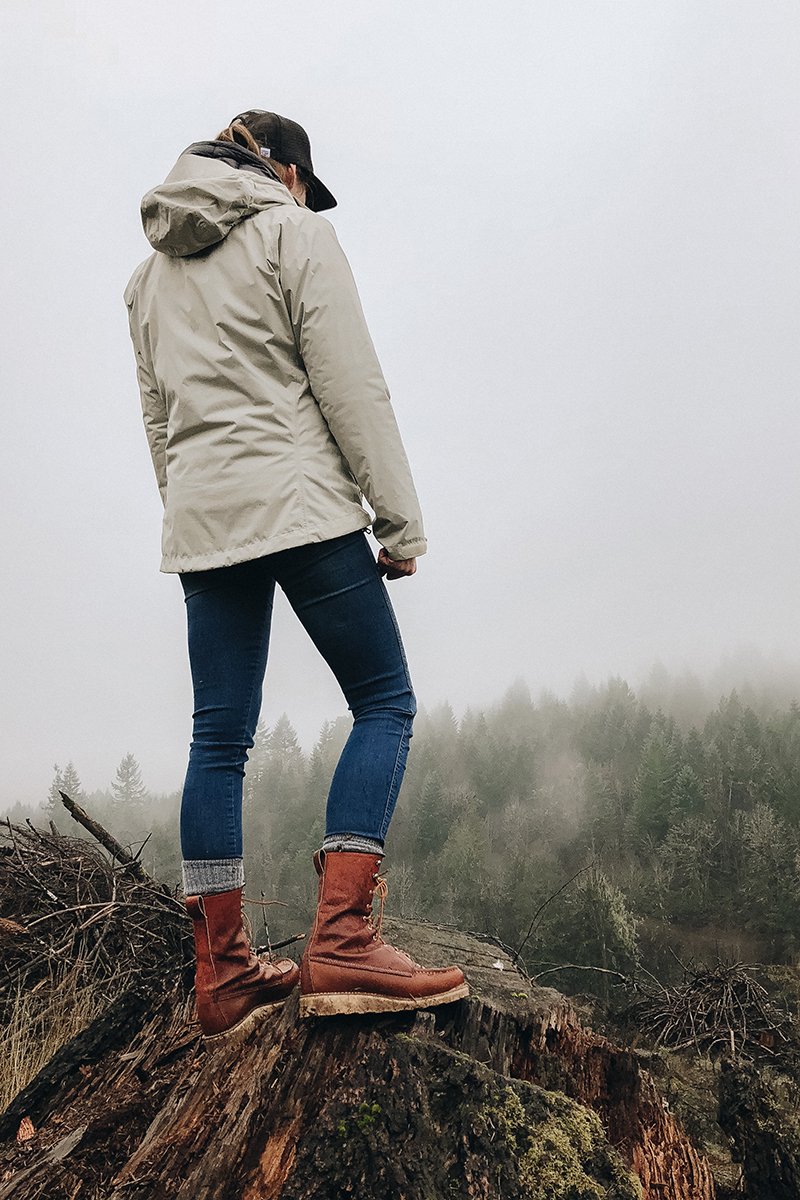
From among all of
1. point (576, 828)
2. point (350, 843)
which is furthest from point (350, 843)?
point (576, 828)

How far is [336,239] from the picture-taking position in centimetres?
200

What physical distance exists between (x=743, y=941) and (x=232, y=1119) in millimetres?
2986

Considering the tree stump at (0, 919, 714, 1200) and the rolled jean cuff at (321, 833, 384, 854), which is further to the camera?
the rolled jean cuff at (321, 833, 384, 854)

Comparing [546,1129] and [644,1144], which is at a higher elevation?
[546,1129]

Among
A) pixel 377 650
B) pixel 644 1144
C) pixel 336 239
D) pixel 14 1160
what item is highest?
pixel 336 239

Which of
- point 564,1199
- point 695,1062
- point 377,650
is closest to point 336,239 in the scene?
point 377,650

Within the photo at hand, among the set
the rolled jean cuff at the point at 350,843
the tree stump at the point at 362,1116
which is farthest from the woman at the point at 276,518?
the tree stump at the point at 362,1116

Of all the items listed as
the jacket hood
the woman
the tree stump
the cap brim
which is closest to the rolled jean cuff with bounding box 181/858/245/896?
the woman

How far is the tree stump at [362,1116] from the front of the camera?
136cm

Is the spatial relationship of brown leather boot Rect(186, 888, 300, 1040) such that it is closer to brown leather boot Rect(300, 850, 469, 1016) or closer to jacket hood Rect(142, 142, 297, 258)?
brown leather boot Rect(300, 850, 469, 1016)

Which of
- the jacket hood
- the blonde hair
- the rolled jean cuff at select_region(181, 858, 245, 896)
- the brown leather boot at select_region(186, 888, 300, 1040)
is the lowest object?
the brown leather boot at select_region(186, 888, 300, 1040)

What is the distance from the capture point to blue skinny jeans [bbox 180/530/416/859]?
190 cm

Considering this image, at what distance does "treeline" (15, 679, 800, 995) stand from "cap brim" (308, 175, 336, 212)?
9.80ft

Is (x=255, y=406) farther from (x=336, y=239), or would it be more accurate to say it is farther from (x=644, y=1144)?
(x=644, y=1144)
